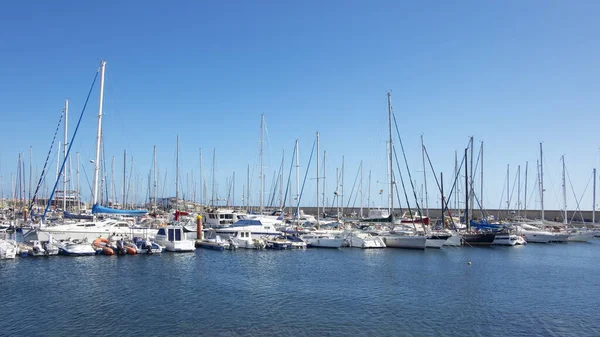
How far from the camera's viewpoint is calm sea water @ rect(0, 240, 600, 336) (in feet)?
72.5

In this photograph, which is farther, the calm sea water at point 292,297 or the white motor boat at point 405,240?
Result: the white motor boat at point 405,240

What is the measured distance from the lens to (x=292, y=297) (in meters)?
28.4

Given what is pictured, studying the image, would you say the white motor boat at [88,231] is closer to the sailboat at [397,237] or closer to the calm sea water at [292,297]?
the calm sea water at [292,297]

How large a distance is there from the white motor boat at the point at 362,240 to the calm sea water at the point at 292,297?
9619 millimetres

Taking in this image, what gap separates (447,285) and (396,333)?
44.1 ft

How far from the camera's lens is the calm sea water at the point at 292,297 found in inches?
870

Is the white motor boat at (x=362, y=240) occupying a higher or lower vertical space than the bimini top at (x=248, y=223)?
lower

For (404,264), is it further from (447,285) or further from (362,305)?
(362,305)

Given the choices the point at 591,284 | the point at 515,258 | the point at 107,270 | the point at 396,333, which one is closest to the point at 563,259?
the point at 515,258

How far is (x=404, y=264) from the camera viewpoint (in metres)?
43.6

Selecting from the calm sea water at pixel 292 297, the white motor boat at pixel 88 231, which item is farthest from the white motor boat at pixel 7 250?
the white motor boat at pixel 88 231

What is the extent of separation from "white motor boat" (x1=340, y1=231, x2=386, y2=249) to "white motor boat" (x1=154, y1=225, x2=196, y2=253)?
1914 centimetres

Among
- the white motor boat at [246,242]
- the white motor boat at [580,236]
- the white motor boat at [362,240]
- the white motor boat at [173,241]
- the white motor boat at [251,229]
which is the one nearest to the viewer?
the white motor boat at [173,241]

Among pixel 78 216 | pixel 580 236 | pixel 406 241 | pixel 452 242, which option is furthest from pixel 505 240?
pixel 78 216
